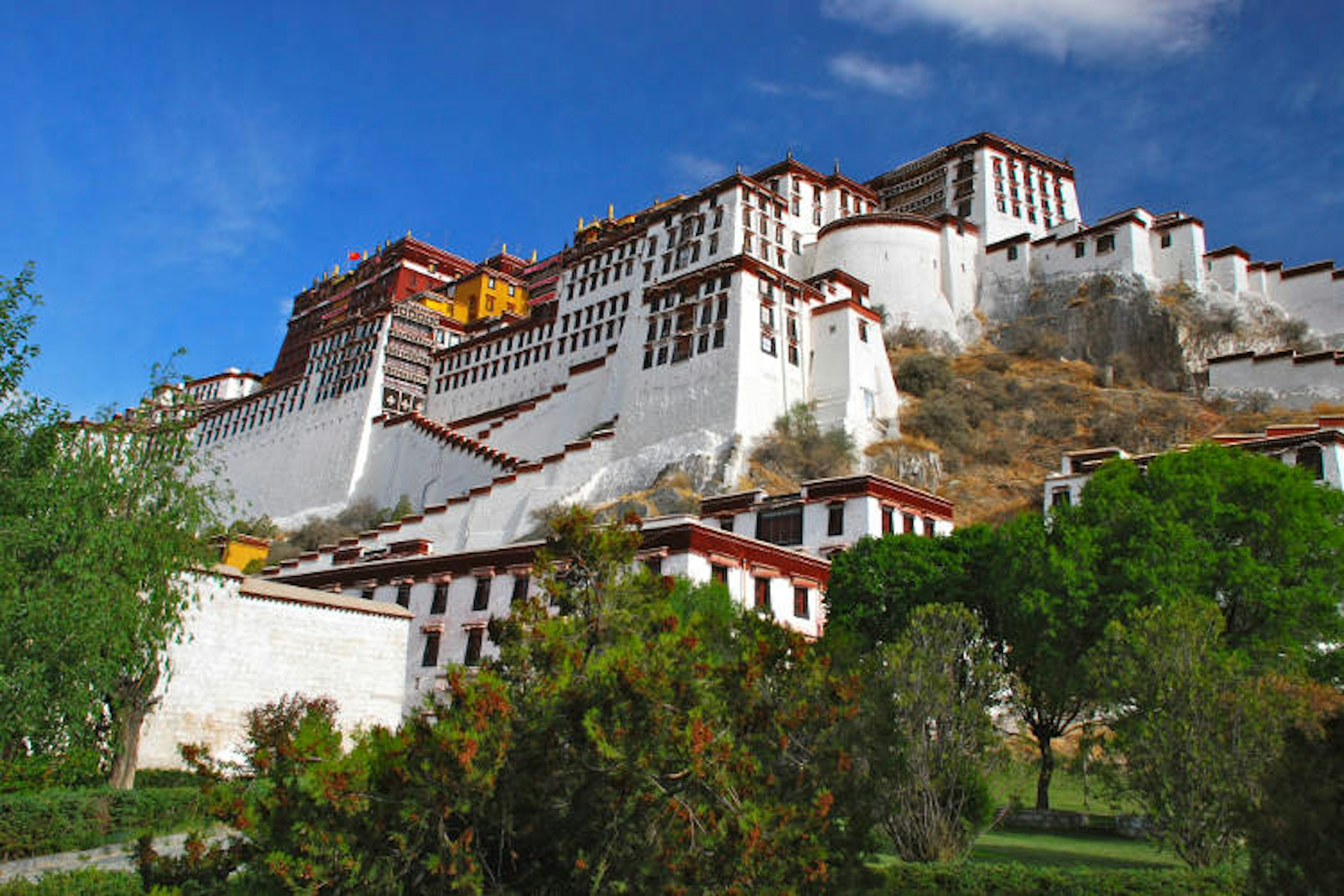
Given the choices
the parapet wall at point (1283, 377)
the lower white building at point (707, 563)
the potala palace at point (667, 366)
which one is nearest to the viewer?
the lower white building at point (707, 563)

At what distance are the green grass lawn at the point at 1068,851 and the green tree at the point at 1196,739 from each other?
3.99 ft

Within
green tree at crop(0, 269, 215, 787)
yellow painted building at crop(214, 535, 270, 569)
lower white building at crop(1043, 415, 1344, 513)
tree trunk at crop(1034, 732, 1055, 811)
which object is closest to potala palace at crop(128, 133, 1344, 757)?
yellow painted building at crop(214, 535, 270, 569)

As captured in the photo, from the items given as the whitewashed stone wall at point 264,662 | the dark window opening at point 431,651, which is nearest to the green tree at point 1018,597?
the whitewashed stone wall at point 264,662

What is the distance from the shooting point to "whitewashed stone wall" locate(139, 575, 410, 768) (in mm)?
24016

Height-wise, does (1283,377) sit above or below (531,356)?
below

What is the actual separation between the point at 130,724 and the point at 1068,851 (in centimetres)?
1805

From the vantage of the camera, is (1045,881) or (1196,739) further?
(1196,739)

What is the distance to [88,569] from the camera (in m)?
19.6

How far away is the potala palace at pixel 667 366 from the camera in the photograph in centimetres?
3831

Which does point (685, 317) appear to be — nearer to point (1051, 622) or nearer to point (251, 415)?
Answer: point (1051, 622)

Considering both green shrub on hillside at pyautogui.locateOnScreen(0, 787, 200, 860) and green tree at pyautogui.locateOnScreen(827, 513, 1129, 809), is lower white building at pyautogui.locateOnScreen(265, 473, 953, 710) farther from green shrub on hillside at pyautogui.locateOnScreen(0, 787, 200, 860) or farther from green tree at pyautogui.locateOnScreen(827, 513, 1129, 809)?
green shrub on hillside at pyautogui.locateOnScreen(0, 787, 200, 860)

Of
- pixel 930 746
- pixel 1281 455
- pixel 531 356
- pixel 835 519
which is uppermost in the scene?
Answer: pixel 531 356

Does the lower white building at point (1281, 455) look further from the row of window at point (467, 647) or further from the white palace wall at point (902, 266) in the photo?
the white palace wall at point (902, 266)

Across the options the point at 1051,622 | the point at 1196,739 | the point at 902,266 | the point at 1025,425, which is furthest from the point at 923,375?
the point at 1196,739
